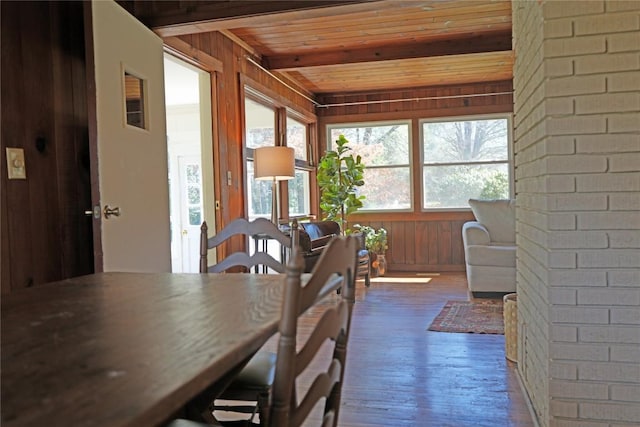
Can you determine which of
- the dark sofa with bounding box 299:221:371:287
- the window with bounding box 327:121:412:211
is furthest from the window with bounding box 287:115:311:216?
the dark sofa with bounding box 299:221:371:287

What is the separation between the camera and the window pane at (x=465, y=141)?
21.7 feet

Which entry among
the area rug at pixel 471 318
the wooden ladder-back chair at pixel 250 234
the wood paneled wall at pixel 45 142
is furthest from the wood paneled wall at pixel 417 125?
the wooden ladder-back chair at pixel 250 234

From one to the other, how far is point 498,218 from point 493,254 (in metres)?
0.73

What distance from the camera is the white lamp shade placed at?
173 inches

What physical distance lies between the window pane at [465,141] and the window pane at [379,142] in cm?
29

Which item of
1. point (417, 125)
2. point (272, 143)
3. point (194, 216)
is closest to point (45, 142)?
point (272, 143)

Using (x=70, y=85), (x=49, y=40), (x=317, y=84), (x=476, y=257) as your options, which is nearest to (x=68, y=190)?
(x=70, y=85)

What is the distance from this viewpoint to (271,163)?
4398mm

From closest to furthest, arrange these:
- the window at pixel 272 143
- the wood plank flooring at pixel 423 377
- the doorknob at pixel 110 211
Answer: the wood plank flooring at pixel 423 377
the doorknob at pixel 110 211
the window at pixel 272 143

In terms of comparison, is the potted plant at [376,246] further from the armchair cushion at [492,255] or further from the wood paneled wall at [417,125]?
the armchair cushion at [492,255]

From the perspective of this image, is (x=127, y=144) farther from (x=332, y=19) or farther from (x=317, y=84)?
(x=317, y=84)

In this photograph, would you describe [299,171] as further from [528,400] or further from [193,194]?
[528,400]

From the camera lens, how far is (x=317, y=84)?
21.2 ft

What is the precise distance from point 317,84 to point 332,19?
2.35 m
